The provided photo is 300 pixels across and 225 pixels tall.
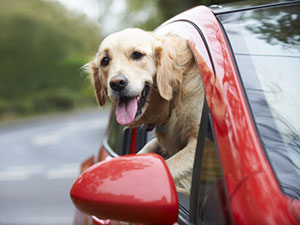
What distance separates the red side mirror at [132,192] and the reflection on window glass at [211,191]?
0.11 meters

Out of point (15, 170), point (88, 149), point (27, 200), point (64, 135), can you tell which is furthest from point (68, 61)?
point (27, 200)

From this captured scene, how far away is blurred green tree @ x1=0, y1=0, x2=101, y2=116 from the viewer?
22578 millimetres

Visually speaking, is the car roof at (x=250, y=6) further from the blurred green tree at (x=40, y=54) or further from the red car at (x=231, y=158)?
the blurred green tree at (x=40, y=54)

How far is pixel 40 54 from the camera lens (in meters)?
24.1

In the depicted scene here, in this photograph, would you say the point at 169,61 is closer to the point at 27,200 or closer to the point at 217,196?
the point at 217,196

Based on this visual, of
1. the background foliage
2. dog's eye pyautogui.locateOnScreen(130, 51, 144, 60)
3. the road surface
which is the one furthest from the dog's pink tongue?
the background foliage

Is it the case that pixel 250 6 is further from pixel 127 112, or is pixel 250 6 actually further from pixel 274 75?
pixel 127 112

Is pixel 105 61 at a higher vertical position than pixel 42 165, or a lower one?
higher

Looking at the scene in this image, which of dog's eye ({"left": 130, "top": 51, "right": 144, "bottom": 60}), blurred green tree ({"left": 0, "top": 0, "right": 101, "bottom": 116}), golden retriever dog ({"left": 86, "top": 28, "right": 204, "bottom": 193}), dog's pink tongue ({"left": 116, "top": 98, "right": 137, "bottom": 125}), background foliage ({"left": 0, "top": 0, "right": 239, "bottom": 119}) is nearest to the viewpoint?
golden retriever dog ({"left": 86, "top": 28, "right": 204, "bottom": 193})

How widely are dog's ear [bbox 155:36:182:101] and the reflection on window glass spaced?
505mm

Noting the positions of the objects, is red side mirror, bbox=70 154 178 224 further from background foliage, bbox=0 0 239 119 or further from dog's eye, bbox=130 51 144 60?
background foliage, bbox=0 0 239 119

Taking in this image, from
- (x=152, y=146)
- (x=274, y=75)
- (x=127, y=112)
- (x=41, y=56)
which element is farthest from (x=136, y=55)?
(x=41, y=56)

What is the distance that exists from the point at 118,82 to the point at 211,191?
78cm

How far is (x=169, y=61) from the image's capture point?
2.03 m
